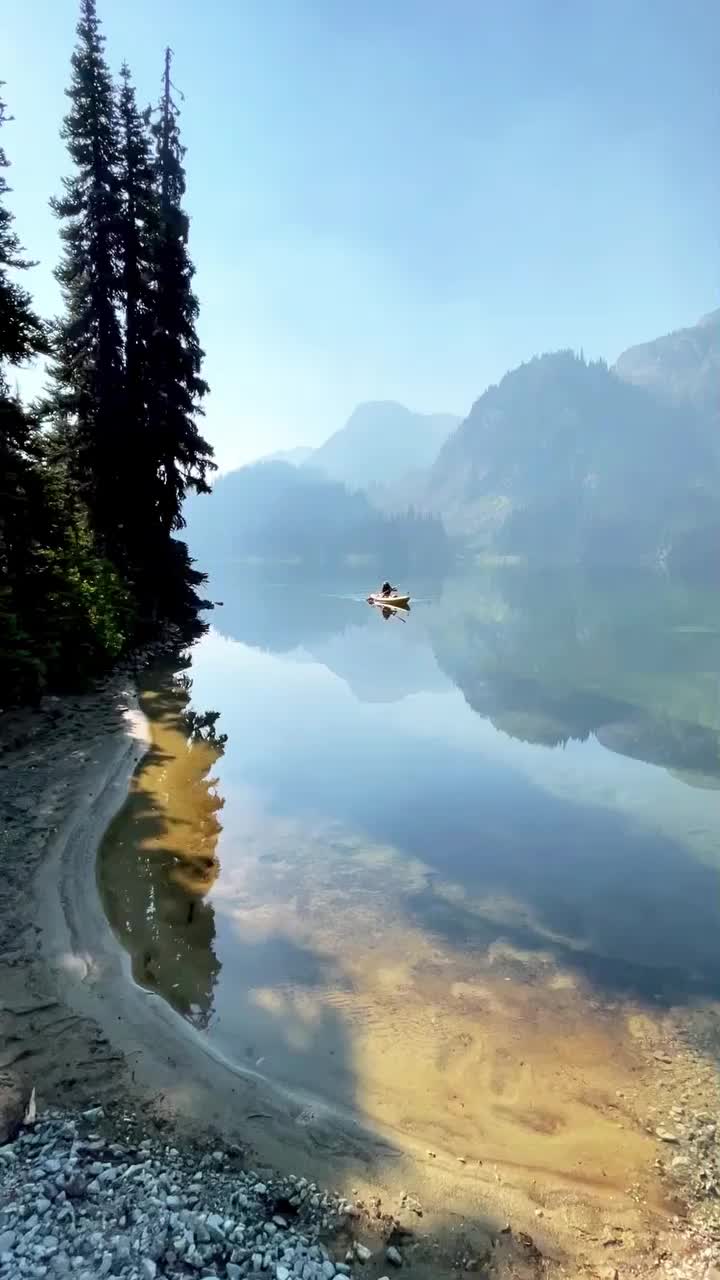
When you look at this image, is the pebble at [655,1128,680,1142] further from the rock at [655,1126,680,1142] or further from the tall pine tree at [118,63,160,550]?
the tall pine tree at [118,63,160,550]

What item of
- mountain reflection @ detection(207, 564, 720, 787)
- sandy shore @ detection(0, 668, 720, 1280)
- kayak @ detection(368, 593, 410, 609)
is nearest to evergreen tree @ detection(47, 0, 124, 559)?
mountain reflection @ detection(207, 564, 720, 787)

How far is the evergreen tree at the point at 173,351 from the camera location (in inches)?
1117

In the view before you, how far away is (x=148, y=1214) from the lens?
4371 mm

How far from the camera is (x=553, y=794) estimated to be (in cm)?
1614

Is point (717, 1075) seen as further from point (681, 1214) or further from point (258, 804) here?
point (258, 804)

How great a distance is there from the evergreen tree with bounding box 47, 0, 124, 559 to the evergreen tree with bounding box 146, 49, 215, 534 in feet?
7.38

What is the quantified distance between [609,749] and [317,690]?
1276 centimetres

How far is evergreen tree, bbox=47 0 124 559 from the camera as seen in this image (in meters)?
24.7

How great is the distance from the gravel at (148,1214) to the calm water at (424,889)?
1.61m

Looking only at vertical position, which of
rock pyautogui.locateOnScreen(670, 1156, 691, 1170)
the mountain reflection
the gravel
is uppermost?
the gravel

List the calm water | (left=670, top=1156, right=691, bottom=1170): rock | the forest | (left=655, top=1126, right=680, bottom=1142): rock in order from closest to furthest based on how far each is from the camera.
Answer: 1. (left=670, top=1156, right=691, bottom=1170): rock
2. (left=655, top=1126, right=680, bottom=1142): rock
3. the calm water
4. the forest

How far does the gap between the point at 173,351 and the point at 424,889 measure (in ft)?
87.1

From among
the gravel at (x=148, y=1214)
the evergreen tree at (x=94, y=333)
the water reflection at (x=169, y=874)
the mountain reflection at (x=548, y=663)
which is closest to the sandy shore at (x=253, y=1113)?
the gravel at (x=148, y=1214)

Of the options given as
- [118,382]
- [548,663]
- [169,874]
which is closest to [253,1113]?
[169,874]
